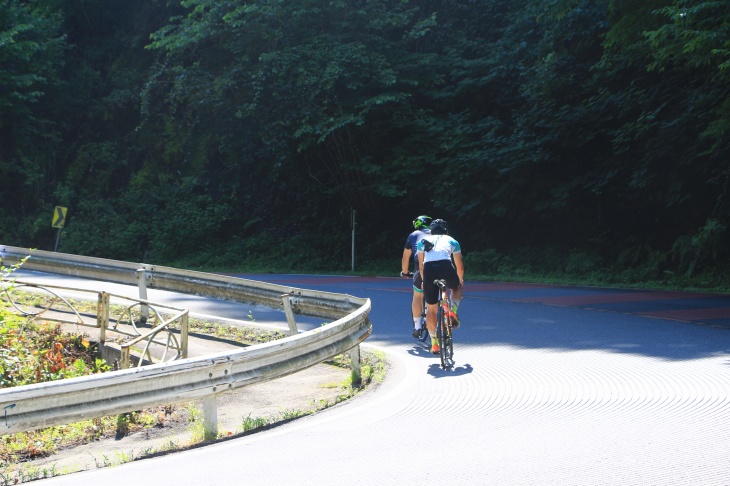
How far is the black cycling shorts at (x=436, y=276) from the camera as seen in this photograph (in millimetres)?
10141

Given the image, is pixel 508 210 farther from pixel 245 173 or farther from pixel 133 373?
pixel 133 373

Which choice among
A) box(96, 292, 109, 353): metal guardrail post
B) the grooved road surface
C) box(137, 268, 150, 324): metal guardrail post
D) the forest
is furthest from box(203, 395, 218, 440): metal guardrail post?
the forest

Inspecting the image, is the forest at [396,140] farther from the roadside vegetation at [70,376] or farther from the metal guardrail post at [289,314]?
the roadside vegetation at [70,376]

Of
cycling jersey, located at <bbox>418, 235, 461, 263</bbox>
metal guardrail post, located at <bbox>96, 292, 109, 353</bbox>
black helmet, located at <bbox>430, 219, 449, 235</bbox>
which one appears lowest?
metal guardrail post, located at <bbox>96, 292, 109, 353</bbox>

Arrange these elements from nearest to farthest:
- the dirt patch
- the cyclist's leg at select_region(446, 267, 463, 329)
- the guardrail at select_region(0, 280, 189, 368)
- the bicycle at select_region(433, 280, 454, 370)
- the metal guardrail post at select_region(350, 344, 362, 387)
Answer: the dirt patch, the metal guardrail post at select_region(350, 344, 362, 387), the guardrail at select_region(0, 280, 189, 368), the bicycle at select_region(433, 280, 454, 370), the cyclist's leg at select_region(446, 267, 463, 329)

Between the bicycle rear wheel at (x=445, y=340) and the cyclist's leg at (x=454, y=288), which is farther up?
the cyclist's leg at (x=454, y=288)

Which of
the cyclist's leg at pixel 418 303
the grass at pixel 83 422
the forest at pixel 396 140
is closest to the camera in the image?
the grass at pixel 83 422

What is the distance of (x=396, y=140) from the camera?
29094 mm

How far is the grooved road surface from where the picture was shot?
5270mm

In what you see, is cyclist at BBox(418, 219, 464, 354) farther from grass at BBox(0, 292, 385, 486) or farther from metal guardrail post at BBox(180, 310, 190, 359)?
metal guardrail post at BBox(180, 310, 190, 359)

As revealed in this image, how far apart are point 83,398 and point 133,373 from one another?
1.24ft

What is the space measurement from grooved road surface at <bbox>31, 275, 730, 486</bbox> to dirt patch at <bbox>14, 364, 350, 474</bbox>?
486mm

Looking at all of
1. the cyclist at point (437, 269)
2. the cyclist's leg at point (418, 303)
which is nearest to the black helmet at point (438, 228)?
the cyclist at point (437, 269)

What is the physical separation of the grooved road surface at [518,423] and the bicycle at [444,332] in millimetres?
184
